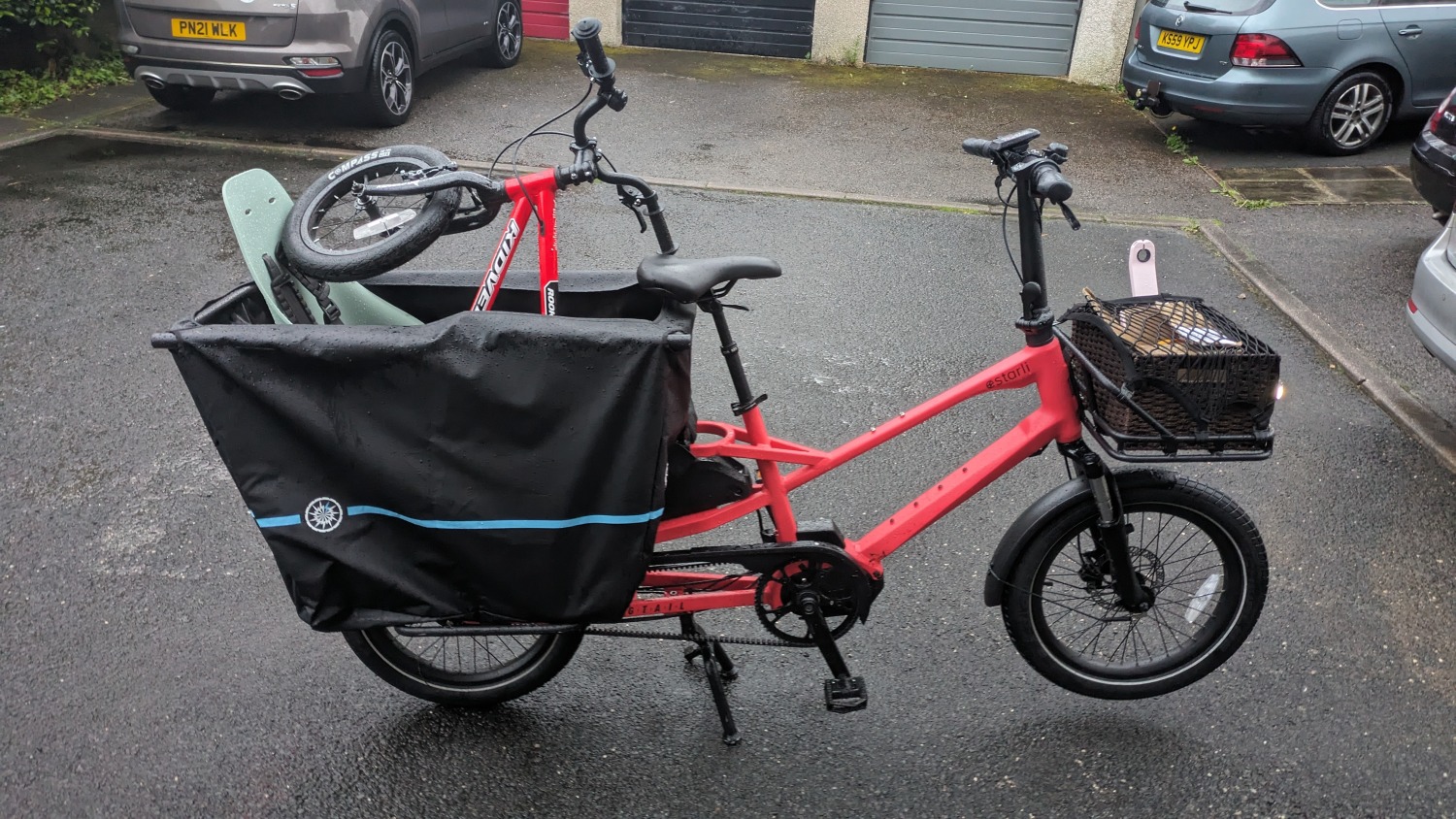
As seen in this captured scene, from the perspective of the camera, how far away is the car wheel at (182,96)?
8617 mm

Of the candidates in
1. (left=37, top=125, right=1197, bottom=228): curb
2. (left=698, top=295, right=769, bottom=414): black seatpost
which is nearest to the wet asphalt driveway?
(left=698, top=295, right=769, bottom=414): black seatpost

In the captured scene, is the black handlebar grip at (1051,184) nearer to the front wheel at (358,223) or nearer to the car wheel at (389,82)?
the front wheel at (358,223)

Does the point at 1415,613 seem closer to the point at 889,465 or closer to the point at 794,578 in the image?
the point at 889,465

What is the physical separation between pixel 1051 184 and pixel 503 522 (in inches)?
56.5

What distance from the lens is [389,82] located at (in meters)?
8.62

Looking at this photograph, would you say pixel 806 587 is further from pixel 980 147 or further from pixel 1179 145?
pixel 1179 145

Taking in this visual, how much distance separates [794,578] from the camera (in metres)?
2.89

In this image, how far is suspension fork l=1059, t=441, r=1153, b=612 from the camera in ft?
9.21

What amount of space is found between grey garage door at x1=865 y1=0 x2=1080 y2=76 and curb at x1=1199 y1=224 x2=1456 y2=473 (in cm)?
488

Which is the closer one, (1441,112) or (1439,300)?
(1439,300)

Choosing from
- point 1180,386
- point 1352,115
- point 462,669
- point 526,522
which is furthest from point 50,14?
point 1352,115

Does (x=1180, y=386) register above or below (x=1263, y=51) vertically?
above

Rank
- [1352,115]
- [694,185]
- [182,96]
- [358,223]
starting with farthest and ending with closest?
[182,96]
[1352,115]
[694,185]
[358,223]

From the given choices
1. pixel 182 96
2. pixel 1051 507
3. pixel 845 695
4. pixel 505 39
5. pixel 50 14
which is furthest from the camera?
pixel 505 39
